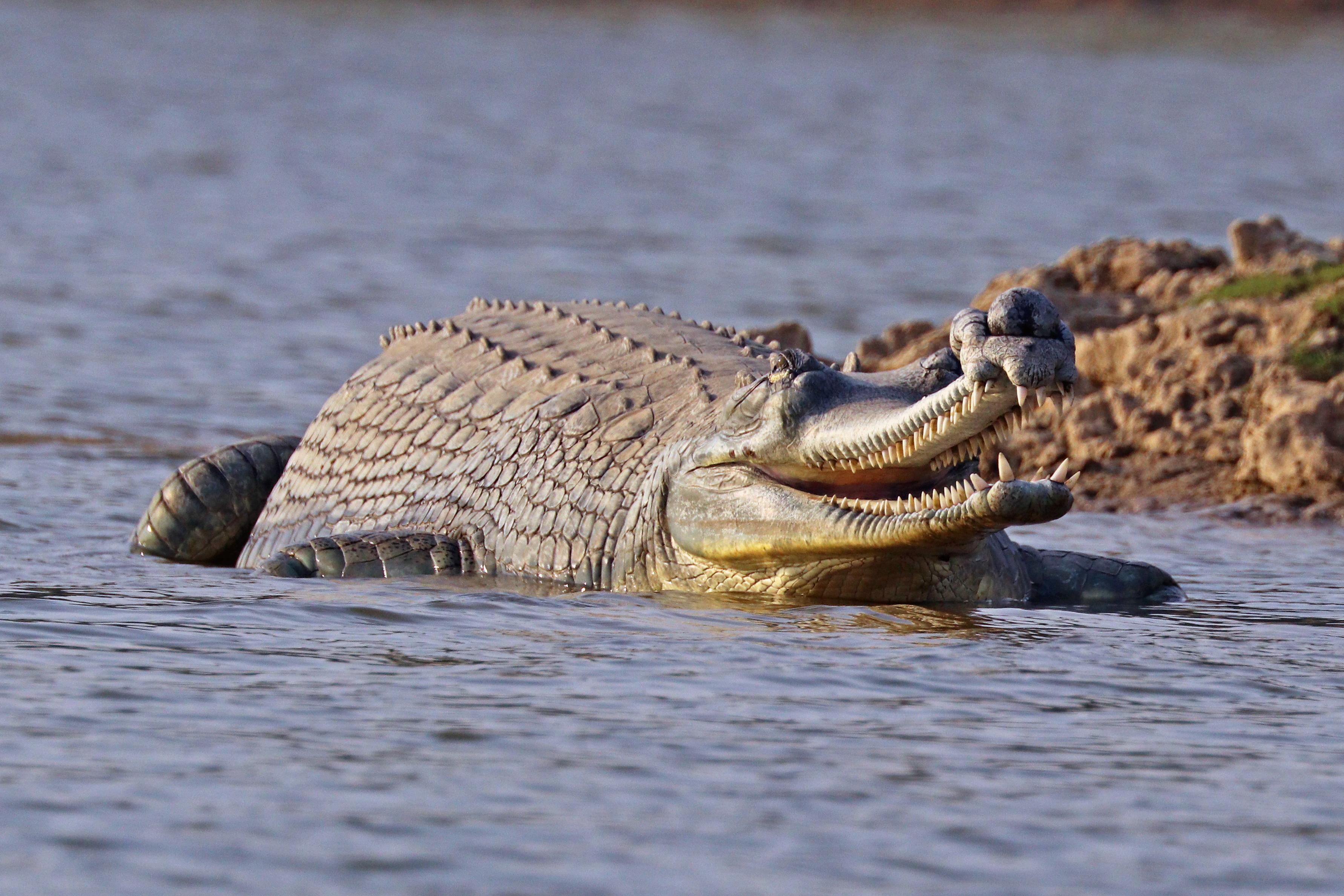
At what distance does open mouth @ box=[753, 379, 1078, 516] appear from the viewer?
5680mm

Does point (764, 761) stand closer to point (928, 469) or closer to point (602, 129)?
point (928, 469)

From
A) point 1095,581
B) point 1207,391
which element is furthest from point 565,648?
point 1207,391

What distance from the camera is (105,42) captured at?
3959 centimetres

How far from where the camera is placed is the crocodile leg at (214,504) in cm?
822

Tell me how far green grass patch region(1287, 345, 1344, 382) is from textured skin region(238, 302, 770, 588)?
2.86 m

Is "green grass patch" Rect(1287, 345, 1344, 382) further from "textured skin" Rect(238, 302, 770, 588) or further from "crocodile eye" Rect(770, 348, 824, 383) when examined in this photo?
"crocodile eye" Rect(770, 348, 824, 383)

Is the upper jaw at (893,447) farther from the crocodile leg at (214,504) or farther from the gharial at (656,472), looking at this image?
the crocodile leg at (214,504)

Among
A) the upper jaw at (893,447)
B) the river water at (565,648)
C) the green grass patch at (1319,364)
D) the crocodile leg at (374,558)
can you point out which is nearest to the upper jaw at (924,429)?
the upper jaw at (893,447)

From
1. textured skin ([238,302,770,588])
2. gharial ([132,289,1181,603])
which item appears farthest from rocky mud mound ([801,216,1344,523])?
textured skin ([238,302,770,588])

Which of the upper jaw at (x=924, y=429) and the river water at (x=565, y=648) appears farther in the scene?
the upper jaw at (x=924, y=429)

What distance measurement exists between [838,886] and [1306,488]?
557cm

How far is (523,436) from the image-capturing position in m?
7.53

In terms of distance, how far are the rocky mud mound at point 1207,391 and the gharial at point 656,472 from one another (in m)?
1.77

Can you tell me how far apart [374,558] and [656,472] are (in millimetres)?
1062
